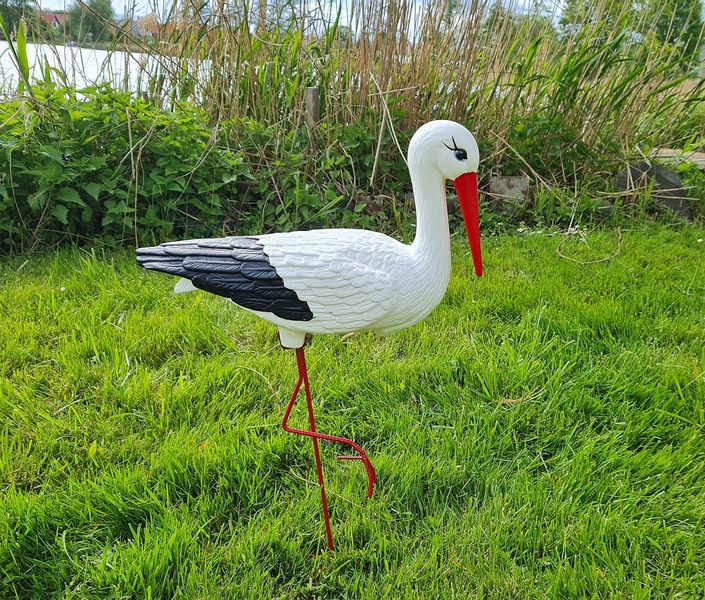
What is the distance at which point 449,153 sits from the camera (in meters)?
1.04

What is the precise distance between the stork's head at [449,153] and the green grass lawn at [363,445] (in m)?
0.87

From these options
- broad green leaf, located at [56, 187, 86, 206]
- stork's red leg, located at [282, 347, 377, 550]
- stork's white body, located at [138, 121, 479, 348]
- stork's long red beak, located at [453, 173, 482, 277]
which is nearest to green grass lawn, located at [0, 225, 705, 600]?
stork's red leg, located at [282, 347, 377, 550]

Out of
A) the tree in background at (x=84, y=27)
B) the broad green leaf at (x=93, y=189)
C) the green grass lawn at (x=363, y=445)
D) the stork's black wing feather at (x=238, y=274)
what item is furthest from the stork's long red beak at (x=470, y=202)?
the tree in background at (x=84, y=27)

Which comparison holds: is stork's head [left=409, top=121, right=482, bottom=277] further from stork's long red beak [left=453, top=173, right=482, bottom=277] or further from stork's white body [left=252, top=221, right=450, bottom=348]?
stork's white body [left=252, top=221, right=450, bottom=348]

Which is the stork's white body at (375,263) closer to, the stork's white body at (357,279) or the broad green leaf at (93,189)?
the stork's white body at (357,279)

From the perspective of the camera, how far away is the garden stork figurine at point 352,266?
3.41ft

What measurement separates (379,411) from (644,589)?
870 millimetres

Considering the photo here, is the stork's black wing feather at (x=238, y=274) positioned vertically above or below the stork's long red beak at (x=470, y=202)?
below

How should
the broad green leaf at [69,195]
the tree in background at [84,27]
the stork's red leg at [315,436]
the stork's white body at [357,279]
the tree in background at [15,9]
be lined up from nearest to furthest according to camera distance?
the stork's white body at [357,279] < the stork's red leg at [315,436] < the broad green leaf at [69,195] < the tree in background at [15,9] < the tree in background at [84,27]

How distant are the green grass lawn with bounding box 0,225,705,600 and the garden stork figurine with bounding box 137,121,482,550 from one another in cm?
62

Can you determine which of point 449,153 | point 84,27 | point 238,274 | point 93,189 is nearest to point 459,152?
point 449,153

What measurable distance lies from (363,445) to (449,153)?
1.01 meters

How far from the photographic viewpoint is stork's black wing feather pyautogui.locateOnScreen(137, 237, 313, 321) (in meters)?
1.06

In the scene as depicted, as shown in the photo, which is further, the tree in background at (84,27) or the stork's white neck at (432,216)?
the tree in background at (84,27)
